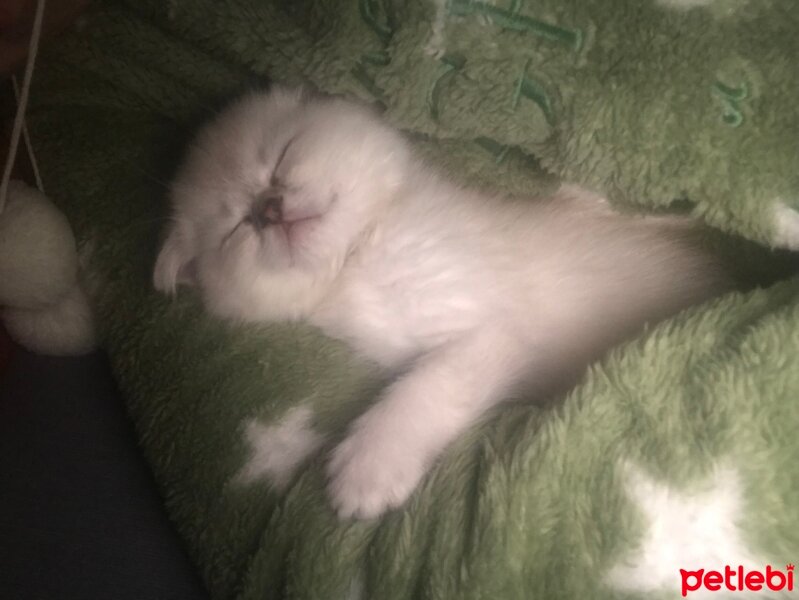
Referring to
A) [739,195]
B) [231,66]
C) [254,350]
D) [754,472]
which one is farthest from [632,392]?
[231,66]

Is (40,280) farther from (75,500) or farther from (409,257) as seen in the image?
(409,257)

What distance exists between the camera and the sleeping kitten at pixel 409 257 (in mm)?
939

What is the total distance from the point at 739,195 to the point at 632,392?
0.23 metres

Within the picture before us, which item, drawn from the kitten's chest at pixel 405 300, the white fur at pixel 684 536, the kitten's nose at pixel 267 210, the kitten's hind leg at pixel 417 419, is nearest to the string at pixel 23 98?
the kitten's nose at pixel 267 210

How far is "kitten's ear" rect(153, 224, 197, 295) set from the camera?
3.48ft

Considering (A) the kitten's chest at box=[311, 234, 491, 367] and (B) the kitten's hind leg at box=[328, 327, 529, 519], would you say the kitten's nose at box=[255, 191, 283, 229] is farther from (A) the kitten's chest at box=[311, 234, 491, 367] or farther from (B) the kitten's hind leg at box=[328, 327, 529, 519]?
(B) the kitten's hind leg at box=[328, 327, 529, 519]

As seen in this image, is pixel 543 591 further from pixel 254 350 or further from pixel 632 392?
pixel 254 350

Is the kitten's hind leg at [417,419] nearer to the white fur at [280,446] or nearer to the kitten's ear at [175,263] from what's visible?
the white fur at [280,446]

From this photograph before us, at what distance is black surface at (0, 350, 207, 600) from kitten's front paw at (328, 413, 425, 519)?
0.93 feet

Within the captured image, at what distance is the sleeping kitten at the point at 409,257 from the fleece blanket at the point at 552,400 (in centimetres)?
5

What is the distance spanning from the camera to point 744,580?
60 centimetres

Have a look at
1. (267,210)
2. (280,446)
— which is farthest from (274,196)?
(280,446)

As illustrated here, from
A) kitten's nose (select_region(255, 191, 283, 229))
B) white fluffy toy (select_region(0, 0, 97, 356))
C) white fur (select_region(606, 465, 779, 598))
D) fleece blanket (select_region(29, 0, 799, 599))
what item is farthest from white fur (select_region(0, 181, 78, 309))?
white fur (select_region(606, 465, 779, 598))

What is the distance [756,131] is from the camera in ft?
2.34
